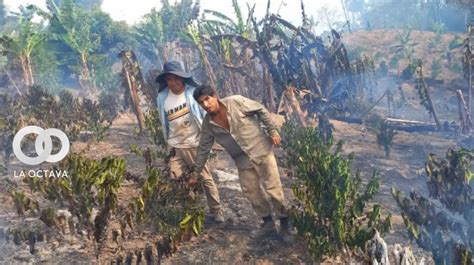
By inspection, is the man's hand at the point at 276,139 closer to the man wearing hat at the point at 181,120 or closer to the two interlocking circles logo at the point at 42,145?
the man wearing hat at the point at 181,120

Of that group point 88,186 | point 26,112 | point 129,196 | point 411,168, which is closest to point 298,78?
point 411,168

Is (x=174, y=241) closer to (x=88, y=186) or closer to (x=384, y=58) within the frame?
(x=88, y=186)

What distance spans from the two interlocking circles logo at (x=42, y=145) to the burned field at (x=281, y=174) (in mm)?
93

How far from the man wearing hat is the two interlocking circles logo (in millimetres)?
3191

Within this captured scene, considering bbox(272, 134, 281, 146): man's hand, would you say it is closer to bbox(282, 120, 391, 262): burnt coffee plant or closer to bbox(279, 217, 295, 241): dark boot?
bbox(282, 120, 391, 262): burnt coffee plant

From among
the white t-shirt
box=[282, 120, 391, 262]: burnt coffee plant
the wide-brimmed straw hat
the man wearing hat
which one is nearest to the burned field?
box=[282, 120, 391, 262]: burnt coffee plant

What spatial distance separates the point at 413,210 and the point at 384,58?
23.3m

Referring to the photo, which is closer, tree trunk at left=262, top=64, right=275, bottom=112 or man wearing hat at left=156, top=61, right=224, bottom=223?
man wearing hat at left=156, top=61, right=224, bottom=223

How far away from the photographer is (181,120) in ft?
13.8

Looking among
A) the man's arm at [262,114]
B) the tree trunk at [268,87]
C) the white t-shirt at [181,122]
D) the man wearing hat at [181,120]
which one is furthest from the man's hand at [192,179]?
the tree trunk at [268,87]

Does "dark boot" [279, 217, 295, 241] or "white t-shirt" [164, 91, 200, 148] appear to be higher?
"white t-shirt" [164, 91, 200, 148]

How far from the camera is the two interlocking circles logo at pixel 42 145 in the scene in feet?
22.4

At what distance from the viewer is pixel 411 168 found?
7164mm

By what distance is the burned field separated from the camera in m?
3.30
